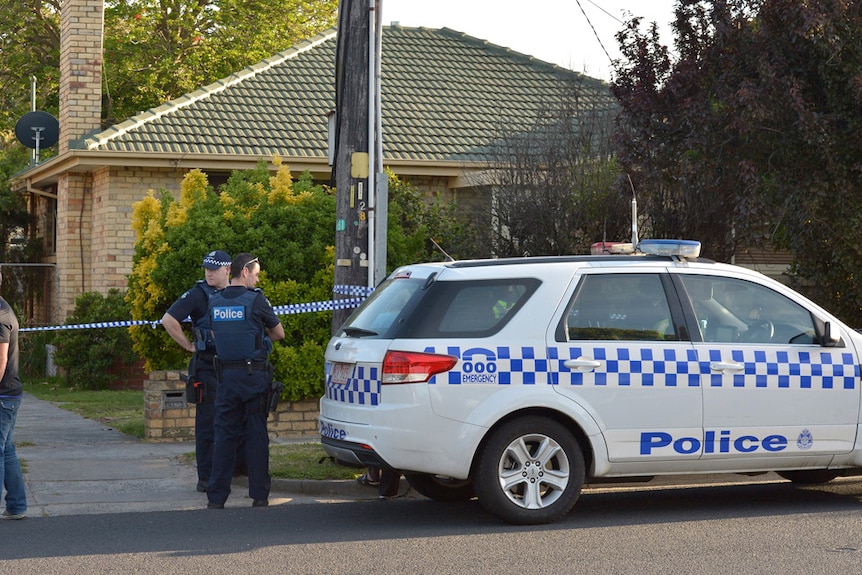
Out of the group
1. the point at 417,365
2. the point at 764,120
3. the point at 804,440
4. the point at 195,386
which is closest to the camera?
the point at 417,365

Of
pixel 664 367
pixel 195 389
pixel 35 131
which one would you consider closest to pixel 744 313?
pixel 664 367

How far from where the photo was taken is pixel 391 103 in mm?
20219

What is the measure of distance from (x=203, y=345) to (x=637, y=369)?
3.30 m

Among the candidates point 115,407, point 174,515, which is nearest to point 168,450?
point 174,515

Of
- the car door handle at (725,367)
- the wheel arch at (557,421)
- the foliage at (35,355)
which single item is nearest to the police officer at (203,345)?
the wheel arch at (557,421)

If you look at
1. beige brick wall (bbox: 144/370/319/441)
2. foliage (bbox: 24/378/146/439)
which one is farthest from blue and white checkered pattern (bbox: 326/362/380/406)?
foliage (bbox: 24/378/146/439)

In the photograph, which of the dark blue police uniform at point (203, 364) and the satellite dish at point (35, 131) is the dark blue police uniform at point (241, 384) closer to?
the dark blue police uniform at point (203, 364)

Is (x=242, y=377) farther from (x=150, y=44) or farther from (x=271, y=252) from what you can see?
(x=150, y=44)

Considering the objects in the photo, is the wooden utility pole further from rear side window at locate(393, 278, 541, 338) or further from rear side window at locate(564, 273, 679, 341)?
rear side window at locate(564, 273, 679, 341)

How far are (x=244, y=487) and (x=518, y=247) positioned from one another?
556 centimetres

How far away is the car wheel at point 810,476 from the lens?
930 cm

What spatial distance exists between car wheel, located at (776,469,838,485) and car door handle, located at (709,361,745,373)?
157 cm

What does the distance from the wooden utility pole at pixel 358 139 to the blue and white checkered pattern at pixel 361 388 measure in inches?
74.3

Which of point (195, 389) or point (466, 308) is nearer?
point (466, 308)
